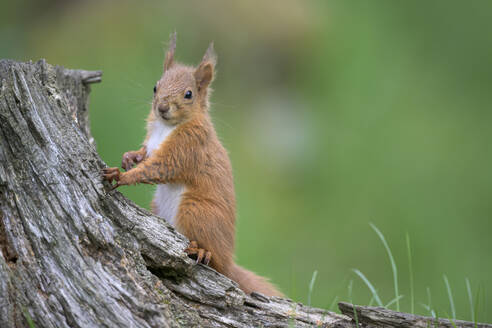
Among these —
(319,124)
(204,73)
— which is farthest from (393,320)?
(319,124)

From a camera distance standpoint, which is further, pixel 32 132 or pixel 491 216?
pixel 491 216

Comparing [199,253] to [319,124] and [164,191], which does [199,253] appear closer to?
[164,191]

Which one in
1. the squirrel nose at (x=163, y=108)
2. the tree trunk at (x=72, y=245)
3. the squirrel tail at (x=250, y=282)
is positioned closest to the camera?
the tree trunk at (x=72, y=245)

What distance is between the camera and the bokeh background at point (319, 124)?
22.3 feet

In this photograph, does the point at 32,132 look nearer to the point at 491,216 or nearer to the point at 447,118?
the point at 491,216

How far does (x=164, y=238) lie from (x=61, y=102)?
2.74 ft

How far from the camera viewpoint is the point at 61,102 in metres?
2.90

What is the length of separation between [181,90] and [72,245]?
4.64 ft

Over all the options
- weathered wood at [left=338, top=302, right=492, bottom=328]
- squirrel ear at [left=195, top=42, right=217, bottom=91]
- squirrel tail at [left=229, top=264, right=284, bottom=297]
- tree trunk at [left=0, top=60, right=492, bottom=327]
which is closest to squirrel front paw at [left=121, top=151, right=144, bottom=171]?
squirrel ear at [left=195, top=42, right=217, bottom=91]

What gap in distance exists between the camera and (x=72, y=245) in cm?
256

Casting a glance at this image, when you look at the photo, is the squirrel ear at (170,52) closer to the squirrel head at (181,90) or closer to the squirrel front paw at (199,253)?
the squirrel head at (181,90)

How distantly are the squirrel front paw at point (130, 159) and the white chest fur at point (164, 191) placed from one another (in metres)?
0.07

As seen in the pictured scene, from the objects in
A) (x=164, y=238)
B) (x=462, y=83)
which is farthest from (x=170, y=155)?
(x=462, y=83)

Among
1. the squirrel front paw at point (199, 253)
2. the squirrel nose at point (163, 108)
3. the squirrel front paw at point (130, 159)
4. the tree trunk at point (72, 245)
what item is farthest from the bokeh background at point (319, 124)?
the tree trunk at point (72, 245)
